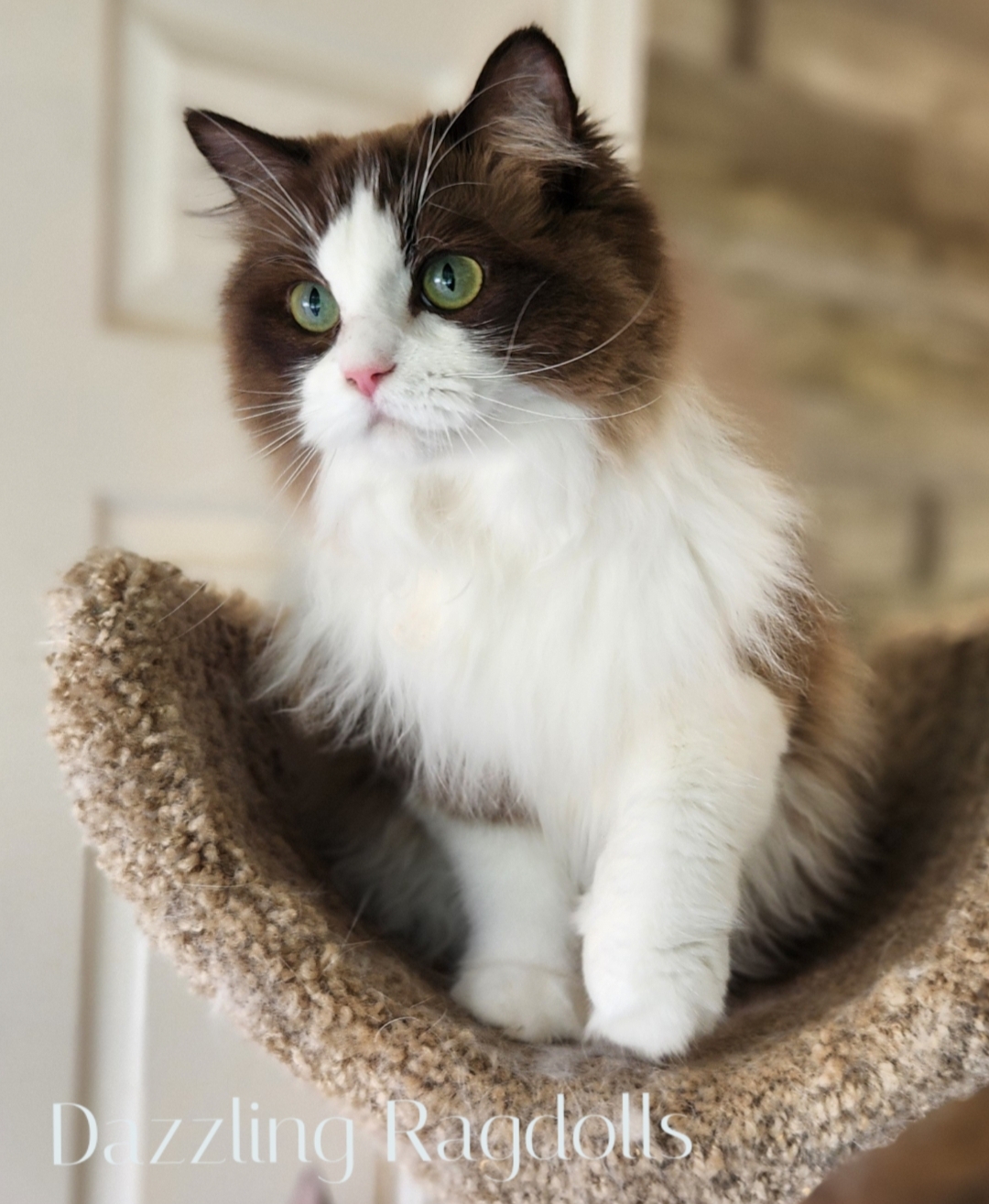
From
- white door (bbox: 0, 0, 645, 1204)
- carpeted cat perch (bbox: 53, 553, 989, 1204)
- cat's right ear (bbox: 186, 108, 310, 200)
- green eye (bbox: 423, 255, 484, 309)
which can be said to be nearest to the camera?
carpeted cat perch (bbox: 53, 553, 989, 1204)

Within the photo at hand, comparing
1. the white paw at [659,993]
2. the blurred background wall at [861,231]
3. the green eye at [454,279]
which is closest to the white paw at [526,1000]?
the white paw at [659,993]

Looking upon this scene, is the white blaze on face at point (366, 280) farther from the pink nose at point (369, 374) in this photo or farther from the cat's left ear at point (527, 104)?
the cat's left ear at point (527, 104)

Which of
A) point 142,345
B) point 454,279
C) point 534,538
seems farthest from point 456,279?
point 142,345

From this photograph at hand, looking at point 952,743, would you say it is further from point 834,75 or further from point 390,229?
point 834,75

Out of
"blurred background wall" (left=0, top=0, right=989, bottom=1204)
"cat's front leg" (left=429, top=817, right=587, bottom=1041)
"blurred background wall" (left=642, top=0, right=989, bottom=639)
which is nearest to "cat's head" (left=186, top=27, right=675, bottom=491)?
"blurred background wall" (left=0, top=0, right=989, bottom=1204)

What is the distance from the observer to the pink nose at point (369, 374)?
0.84 m

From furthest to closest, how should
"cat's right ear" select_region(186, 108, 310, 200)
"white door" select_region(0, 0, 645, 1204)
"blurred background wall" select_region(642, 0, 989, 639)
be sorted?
"blurred background wall" select_region(642, 0, 989, 639) < "white door" select_region(0, 0, 645, 1204) < "cat's right ear" select_region(186, 108, 310, 200)

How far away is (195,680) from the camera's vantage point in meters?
1.02

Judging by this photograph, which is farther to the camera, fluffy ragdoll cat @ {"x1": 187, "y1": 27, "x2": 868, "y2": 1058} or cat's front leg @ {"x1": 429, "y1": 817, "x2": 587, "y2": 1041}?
cat's front leg @ {"x1": 429, "y1": 817, "x2": 587, "y2": 1041}

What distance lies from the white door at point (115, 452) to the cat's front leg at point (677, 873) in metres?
0.53

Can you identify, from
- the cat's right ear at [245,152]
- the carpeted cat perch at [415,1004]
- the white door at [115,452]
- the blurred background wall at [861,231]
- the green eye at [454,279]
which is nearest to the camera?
the carpeted cat perch at [415,1004]

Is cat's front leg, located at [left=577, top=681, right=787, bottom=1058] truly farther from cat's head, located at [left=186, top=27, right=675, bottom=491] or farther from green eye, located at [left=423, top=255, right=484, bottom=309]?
green eye, located at [left=423, top=255, right=484, bottom=309]

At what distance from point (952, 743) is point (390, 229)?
94 centimetres

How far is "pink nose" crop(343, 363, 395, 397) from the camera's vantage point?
2.77ft
